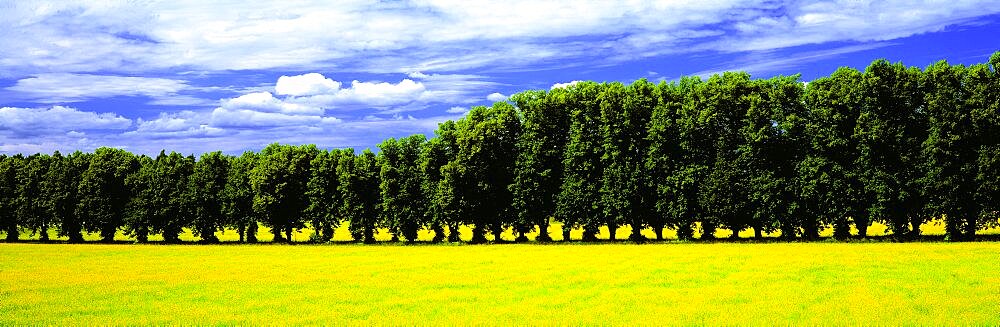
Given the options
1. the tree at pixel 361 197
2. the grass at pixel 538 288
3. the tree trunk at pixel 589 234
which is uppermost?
the tree at pixel 361 197

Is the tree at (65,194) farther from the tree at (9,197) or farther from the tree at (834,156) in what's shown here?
the tree at (834,156)

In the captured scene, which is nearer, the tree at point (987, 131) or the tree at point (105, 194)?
the tree at point (987, 131)

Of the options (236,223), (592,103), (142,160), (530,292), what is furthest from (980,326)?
(142,160)

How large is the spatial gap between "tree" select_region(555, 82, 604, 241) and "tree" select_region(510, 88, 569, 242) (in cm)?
138

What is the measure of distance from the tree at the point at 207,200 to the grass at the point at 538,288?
36.6 meters

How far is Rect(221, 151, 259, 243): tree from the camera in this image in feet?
332

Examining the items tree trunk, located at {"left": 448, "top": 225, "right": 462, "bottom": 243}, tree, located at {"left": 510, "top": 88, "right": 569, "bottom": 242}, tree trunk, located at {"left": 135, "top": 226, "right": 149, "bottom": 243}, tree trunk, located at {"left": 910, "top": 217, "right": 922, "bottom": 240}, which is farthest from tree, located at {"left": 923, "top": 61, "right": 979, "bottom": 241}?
tree trunk, located at {"left": 135, "top": 226, "right": 149, "bottom": 243}

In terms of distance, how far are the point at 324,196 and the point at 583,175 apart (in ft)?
104

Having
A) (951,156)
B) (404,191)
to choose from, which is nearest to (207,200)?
(404,191)

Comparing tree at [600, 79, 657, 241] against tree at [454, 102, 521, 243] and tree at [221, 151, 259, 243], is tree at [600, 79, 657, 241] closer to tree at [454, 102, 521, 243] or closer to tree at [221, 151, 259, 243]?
tree at [454, 102, 521, 243]

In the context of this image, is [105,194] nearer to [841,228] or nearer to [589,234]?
[589,234]

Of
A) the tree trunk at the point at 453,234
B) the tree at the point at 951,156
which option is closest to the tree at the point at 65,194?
the tree trunk at the point at 453,234

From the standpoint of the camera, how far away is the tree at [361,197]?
3725 inches

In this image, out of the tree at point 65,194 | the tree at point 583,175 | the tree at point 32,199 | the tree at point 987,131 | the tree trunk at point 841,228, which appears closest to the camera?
the tree at point 987,131
